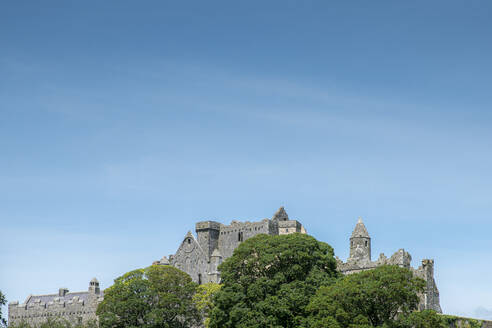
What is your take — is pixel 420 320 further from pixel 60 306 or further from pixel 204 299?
pixel 60 306

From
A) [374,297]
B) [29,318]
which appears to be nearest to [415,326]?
[374,297]

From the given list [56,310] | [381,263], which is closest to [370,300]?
[381,263]

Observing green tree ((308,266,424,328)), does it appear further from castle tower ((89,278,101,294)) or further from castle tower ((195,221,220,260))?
castle tower ((89,278,101,294))

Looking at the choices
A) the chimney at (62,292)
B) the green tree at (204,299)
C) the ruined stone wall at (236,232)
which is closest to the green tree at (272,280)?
the green tree at (204,299)

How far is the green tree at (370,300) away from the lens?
60094 millimetres

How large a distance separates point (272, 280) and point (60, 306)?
6364 centimetres

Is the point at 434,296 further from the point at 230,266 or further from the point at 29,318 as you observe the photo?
the point at 29,318

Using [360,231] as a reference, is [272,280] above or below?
below

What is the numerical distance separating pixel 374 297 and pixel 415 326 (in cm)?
406

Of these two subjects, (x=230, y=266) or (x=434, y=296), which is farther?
(x=434, y=296)

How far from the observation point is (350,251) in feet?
300

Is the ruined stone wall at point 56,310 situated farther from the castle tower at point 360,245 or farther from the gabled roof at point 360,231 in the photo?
the gabled roof at point 360,231

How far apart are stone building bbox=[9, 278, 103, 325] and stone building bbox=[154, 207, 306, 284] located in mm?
14347

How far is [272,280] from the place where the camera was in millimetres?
68812
